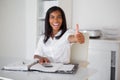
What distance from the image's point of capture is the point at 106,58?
9.66ft

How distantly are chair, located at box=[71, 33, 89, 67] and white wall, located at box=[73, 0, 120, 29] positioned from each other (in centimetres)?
132

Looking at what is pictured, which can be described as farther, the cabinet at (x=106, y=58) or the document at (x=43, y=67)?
the cabinet at (x=106, y=58)

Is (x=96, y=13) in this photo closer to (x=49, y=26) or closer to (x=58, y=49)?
(x=49, y=26)

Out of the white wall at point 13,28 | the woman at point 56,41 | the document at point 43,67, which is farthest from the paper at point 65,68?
the white wall at point 13,28

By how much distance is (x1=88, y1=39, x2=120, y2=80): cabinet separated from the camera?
2.89 m

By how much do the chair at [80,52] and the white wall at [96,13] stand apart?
1317 mm

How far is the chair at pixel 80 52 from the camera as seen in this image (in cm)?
204

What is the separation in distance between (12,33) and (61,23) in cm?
203

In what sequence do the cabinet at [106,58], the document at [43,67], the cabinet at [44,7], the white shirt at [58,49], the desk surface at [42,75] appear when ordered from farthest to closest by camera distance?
the cabinet at [44,7] → the cabinet at [106,58] → the white shirt at [58,49] → the document at [43,67] → the desk surface at [42,75]

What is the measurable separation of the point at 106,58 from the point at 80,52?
994mm

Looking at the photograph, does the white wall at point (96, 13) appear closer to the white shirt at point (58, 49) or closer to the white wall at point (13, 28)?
the white wall at point (13, 28)

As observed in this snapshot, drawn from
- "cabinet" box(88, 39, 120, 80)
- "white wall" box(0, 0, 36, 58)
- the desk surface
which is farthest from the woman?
"white wall" box(0, 0, 36, 58)

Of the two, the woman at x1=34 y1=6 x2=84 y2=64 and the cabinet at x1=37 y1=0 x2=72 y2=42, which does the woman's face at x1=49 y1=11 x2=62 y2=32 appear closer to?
the woman at x1=34 y1=6 x2=84 y2=64

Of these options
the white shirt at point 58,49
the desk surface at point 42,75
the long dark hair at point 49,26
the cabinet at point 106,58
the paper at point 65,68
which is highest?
the long dark hair at point 49,26
